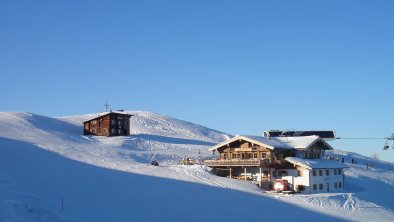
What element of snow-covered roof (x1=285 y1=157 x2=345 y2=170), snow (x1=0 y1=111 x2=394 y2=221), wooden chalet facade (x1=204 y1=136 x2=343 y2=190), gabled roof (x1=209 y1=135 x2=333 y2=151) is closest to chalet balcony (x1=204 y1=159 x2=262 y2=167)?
wooden chalet facade (x1=204 y1=136 x2=343 y2=190)

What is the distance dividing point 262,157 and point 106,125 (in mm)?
36009

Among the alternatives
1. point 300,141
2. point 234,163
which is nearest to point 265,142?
point 234,163

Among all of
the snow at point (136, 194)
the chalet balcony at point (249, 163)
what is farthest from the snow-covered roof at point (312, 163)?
the snow at point (136, 194)

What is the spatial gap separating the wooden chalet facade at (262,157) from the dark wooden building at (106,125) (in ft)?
97.2

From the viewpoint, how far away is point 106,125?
8512cm

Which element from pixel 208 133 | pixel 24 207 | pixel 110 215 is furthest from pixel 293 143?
pixel 208 133

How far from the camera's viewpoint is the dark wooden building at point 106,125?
8506 centimetres

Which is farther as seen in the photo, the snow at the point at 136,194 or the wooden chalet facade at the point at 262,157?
the wooden chalet facade at the point at 262,157

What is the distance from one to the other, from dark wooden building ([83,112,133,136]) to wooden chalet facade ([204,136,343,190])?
29.6 m

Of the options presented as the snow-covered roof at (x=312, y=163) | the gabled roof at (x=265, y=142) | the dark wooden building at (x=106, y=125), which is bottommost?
the snow-covered roof at (x=312, y=163)

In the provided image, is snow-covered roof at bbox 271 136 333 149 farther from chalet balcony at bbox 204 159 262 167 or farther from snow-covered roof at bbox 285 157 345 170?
chalet balcony at bbox 204 159 262 167

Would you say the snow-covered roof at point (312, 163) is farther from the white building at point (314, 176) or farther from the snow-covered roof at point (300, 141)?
the snow-covered roof at point (300, 141)

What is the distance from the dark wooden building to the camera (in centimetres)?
8506

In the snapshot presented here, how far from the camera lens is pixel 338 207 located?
46.8m
